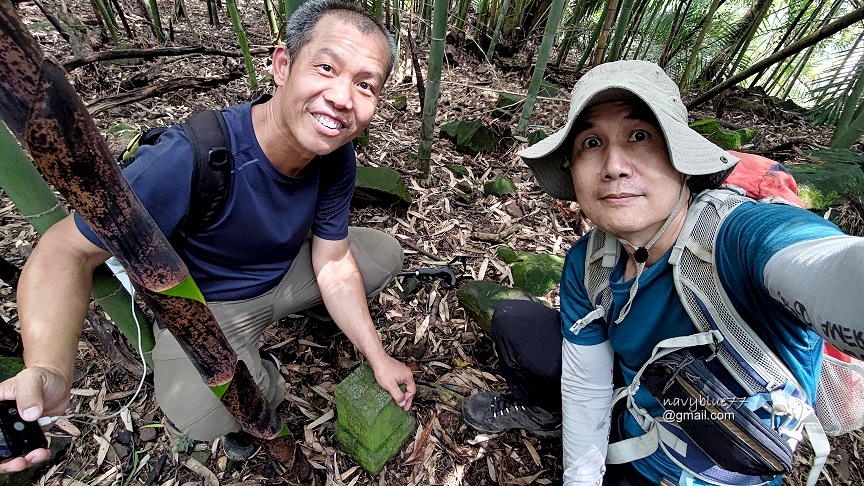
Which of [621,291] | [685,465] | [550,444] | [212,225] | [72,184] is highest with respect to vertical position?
[72,184]

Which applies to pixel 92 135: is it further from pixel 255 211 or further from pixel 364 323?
pixel 364 323

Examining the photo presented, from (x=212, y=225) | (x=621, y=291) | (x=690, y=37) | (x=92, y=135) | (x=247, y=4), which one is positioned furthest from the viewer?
(x=247, y=4)

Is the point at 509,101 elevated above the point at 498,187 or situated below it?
above

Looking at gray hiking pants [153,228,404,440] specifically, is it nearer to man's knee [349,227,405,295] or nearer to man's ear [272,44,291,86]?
man's knee [349,227,405,295]

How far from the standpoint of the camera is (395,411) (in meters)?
1.83

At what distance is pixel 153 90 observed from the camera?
12.0 ft

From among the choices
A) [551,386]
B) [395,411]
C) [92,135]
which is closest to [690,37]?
[551,386]

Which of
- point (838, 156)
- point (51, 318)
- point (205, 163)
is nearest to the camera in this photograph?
point (51, 318)

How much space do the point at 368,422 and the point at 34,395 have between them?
3.49 ft

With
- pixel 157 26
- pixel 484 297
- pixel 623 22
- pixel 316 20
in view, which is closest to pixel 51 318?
pixel 316 20

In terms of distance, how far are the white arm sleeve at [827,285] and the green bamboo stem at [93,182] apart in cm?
131

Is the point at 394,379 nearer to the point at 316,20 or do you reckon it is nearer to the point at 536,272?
the point at 536,272

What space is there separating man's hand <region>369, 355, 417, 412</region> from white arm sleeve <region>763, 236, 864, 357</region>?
1.36 metres

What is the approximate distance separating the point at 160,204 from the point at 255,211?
340 mm
